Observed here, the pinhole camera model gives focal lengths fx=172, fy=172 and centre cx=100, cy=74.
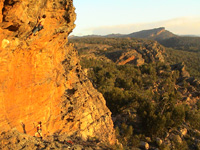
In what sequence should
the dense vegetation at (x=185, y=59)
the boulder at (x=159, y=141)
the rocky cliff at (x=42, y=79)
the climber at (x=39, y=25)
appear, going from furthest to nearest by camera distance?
the dense vegetation at (x=185, y=59) < the boulder at (x=159, y=141) < the climber at (x=39, y=25) < the rocky cliff at (x=42, y=79)

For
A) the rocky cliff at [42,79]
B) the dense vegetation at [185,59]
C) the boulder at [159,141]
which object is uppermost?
the rocky cliff at [42,79]

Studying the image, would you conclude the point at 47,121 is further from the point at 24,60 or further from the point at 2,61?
the point at 2,61

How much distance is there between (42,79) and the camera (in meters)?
9.35

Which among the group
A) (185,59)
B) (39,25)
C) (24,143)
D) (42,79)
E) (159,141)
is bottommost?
(159,141)

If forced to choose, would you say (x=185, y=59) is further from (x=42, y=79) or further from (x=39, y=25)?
(x=39, y=25)

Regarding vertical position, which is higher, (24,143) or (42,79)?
(42,79)

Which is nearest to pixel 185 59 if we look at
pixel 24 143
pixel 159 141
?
pixel 159 141

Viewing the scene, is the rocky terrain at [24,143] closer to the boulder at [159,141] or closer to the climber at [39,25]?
the climber at [39,25]

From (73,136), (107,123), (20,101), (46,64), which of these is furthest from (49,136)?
(107,123)

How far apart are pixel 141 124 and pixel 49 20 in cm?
1839

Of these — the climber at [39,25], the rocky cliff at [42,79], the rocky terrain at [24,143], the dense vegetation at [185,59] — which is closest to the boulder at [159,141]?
the rocky cliff at [42,79]

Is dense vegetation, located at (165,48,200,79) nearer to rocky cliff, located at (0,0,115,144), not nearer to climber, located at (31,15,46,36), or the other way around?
rocky cliff, located at (0,0,115,144)

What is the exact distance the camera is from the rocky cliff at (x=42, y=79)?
22.8ft

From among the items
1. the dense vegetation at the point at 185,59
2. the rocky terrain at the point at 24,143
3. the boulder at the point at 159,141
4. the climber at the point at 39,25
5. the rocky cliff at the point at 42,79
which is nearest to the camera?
the rocky cliff at the point at 42,79
